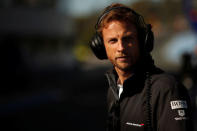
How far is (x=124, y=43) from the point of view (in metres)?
1.82

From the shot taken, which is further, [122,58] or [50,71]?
[50,71]

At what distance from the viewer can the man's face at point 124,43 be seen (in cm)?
180

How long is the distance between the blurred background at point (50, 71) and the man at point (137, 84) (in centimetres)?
167

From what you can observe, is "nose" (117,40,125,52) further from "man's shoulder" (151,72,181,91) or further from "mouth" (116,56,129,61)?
"man's shoulder" (151,72,181,91)

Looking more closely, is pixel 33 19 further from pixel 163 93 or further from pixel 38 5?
pixel 163 93

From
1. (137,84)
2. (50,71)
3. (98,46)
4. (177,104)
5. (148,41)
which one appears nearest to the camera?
(177,104)

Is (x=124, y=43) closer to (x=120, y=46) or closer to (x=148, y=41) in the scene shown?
(x=120, y=46)

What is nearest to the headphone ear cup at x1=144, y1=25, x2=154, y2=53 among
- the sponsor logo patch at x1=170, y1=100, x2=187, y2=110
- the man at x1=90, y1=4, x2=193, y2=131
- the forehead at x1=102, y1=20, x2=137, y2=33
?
the man at x1=90, y1=4, x2=193, y2=131

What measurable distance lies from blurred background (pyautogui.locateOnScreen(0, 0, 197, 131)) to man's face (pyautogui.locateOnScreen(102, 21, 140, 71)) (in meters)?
1.71

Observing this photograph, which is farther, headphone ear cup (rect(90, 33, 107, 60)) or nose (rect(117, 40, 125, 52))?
headphone ear cup (rect(90, 33, 107, 60))

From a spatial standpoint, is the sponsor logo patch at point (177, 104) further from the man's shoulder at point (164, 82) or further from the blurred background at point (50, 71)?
the blurred background at point (50, 71)

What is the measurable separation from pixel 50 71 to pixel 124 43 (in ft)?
72.3

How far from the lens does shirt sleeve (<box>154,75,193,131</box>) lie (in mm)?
1507

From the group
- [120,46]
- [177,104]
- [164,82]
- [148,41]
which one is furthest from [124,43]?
[177,104]
